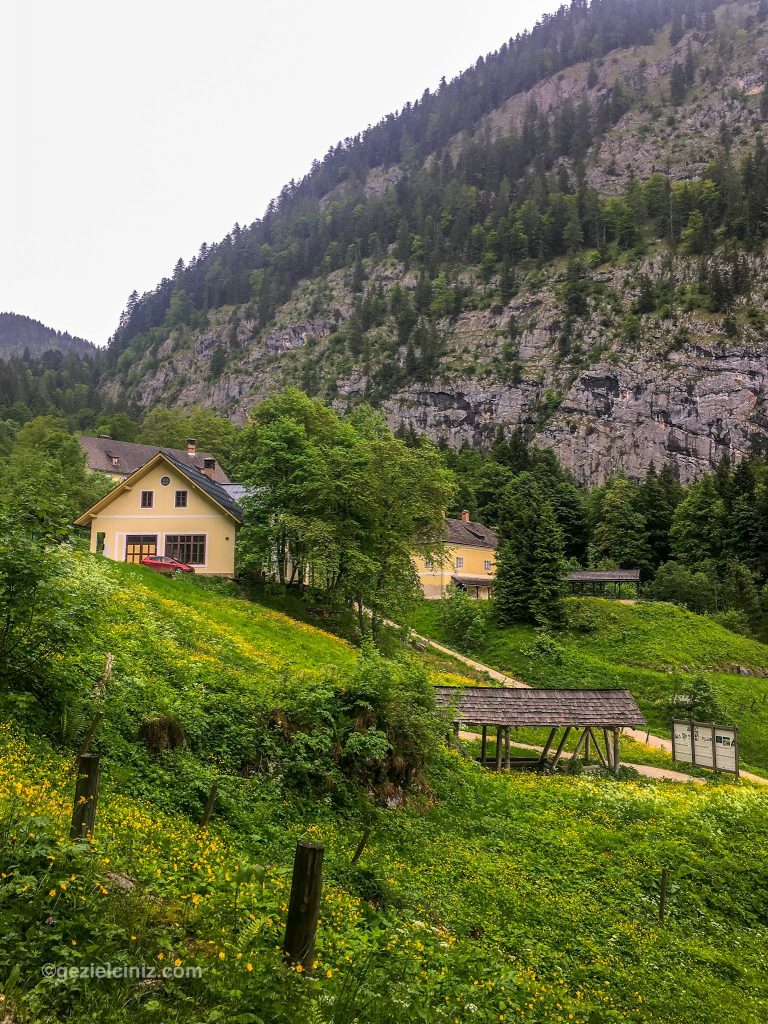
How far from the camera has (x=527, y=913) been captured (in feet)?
32.6

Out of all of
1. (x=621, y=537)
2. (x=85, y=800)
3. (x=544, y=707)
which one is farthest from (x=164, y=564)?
(x=621, y=537)

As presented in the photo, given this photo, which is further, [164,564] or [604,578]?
[604,578]

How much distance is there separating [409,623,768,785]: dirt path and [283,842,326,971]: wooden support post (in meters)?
19.0

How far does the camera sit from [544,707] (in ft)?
70.5

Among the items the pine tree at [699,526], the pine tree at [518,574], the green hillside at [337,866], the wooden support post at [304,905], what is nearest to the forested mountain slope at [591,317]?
the pine tree at [699,526]

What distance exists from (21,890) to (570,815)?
44.9 ft

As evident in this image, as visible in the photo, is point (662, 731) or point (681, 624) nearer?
point (662, 731)

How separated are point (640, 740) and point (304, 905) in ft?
96.0

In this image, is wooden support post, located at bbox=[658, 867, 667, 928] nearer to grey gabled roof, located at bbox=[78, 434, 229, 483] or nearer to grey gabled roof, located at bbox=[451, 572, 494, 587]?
grey gabled roof, located at bbox=[451, 572, 494, 587]

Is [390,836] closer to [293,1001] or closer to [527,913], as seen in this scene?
[527,913]

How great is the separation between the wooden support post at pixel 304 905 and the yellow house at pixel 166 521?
34.1m

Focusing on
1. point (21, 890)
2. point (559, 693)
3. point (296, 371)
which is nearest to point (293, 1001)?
point (21, 890)

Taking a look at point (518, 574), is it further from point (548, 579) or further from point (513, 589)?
point (548, 579)

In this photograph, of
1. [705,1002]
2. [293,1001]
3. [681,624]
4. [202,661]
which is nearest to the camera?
[293,1001]
